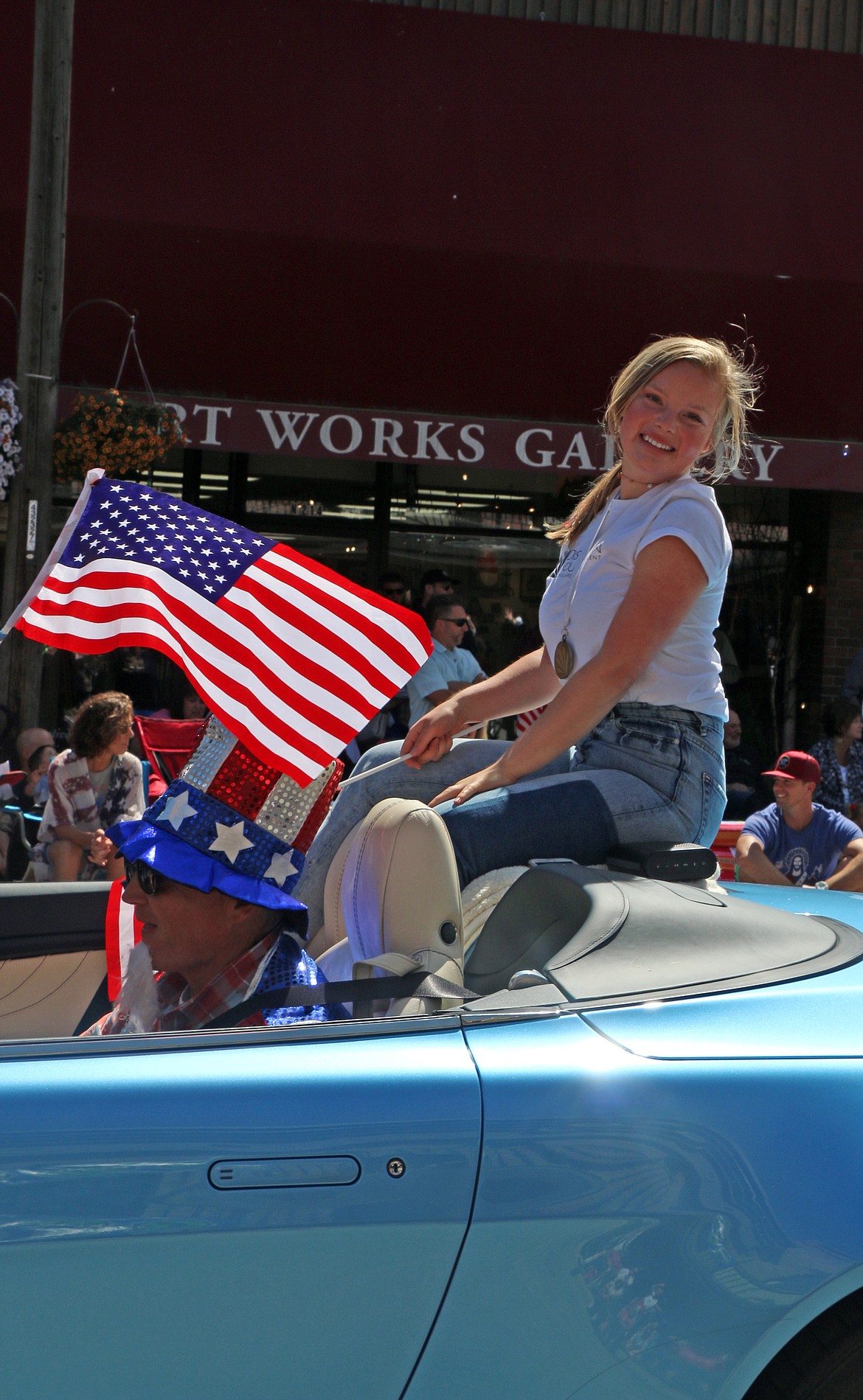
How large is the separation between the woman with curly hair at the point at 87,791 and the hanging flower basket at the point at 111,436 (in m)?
1.61

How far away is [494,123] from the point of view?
27.3 feet

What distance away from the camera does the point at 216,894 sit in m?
2.03

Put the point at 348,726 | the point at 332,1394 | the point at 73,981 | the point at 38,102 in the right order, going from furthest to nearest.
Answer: the point at 38,102, the point at 73,981, the point at 348,726, the point at 332,1394

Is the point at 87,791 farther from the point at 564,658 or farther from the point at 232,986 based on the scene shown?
the point at 232,986

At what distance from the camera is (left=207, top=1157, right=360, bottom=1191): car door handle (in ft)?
5.05

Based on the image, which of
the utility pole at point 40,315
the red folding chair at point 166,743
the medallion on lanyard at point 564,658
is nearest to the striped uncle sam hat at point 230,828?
the medallion on lanyard at point 564,658

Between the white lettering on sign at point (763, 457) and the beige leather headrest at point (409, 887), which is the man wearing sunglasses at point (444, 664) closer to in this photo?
the white lettering on sign at point (763, 457)

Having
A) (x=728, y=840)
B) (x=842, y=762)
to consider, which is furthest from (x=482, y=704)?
(x=842, y=762)

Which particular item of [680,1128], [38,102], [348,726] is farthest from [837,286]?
[680,1128]

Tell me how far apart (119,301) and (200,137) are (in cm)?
113

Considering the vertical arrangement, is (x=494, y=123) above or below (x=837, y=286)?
above

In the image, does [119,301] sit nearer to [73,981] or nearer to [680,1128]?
[73,981]

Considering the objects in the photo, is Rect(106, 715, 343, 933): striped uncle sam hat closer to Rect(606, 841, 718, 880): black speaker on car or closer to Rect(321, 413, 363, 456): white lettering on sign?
Rect(606, 841, 718, 880): black speaker on car

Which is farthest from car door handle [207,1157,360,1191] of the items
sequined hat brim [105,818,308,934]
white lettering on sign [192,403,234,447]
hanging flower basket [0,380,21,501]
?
white lettering on sign [192,403,234,447]
